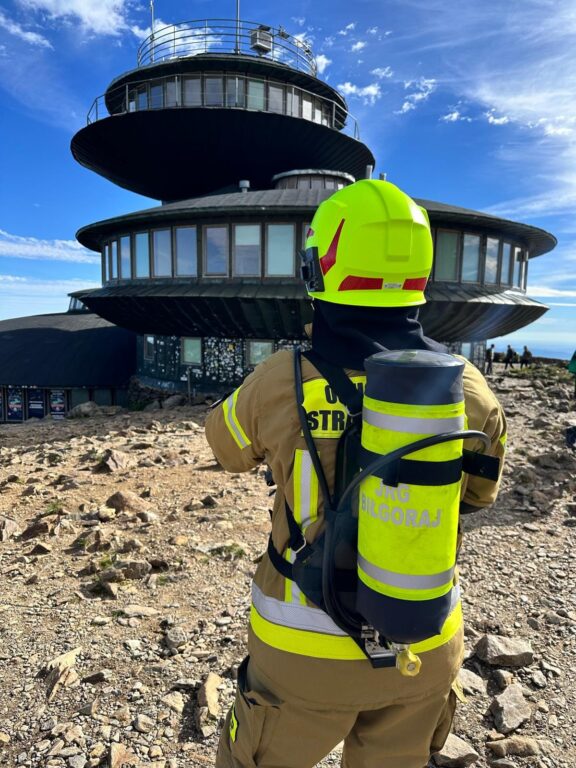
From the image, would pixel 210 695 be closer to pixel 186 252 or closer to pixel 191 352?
pixel 186 252

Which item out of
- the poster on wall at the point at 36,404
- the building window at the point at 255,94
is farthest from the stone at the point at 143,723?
the building window at the point at 255,94

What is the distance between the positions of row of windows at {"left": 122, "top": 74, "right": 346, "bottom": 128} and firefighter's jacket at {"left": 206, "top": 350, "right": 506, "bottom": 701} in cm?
2434

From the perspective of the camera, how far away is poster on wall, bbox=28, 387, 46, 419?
22886mm

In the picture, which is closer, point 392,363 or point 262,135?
point 392,363

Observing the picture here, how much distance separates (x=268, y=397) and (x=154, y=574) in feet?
13.3

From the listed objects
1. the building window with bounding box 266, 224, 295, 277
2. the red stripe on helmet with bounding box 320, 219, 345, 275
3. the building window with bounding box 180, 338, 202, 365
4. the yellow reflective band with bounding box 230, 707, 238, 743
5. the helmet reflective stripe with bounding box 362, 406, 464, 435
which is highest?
the building window with bounding box 266, 224, 295, 277

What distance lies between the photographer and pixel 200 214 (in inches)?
635

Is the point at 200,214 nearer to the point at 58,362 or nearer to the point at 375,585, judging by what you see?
the point at 58,362

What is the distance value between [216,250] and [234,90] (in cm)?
1191

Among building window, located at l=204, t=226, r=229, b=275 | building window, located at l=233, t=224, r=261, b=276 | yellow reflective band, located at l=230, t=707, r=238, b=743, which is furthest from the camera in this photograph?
building window, located at l=204, t=226, r=229, b=275

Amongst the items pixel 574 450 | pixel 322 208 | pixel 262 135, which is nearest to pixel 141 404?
pixel 262 135

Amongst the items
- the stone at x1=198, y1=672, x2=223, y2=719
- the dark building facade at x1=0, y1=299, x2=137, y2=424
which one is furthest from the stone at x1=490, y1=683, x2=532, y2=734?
the dark building facade at x1=0, y1=299, x2=137, y2=424

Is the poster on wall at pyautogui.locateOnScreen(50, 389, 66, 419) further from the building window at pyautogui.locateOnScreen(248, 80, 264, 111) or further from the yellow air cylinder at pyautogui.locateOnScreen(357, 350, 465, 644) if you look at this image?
the yellow air cylinder at pyautogui.locateOnScreen(357, 350, 465, 644)

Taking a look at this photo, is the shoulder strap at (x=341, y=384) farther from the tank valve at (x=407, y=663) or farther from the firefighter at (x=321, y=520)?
the tank valve at (x=407, y=663)
